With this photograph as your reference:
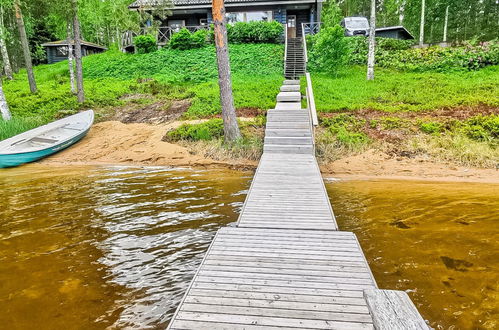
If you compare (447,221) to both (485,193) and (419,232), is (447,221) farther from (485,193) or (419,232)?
(485,193)

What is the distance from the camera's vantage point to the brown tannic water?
12.3 feet

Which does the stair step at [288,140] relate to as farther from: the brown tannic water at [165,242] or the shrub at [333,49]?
the shrub at [333,49]

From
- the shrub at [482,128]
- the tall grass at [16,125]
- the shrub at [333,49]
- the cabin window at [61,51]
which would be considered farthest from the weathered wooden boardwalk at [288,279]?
the cabin window at [61,51]

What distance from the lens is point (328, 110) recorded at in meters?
12.2

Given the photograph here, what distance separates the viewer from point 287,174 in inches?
285

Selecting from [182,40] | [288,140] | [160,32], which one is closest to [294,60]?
[182,40]

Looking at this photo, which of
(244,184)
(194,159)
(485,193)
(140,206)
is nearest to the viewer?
(140,206)

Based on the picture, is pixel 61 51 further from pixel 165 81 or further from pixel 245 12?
pixel 165 81

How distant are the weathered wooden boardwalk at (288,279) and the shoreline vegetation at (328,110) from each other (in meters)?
4.33

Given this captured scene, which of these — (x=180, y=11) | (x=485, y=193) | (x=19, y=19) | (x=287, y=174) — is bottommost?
(x=485, y=193)

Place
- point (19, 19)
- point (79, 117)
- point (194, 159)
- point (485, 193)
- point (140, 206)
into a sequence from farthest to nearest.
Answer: point (19, 19) < point (79, 117) < point (194, 159) < point (485, 193) < point (140, 206)

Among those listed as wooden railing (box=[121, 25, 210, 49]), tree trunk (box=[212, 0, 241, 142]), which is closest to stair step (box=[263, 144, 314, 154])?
tree trunk (box=[212, 0, 241, 142])

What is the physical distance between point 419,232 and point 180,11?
24698mm

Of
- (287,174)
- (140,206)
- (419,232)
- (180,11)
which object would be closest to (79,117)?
(140,206)
